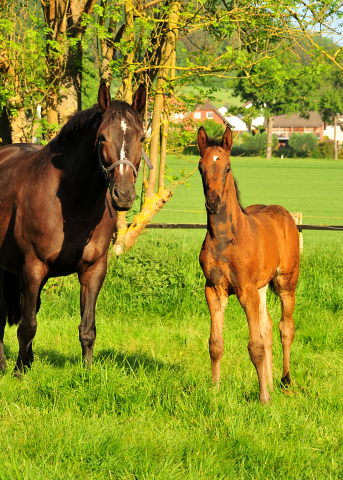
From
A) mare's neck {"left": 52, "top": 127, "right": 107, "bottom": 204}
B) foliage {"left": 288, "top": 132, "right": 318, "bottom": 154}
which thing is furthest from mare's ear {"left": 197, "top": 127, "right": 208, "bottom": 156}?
foliage {"left": 288, "top": 132, "right": 318, "bottom": 154}

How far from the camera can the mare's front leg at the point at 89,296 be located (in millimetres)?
4449

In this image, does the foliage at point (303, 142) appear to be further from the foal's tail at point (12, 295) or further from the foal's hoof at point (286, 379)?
the foal's hoof at point (286, 379)

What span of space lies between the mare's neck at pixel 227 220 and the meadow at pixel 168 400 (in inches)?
44.3

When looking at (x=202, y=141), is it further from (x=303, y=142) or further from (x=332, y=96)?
(x=332, y=96)

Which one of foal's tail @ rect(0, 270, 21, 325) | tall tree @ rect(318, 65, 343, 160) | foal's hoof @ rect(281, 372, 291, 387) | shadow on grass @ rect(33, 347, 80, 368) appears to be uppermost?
tall tree @ rect(318, 65, 343, 160)

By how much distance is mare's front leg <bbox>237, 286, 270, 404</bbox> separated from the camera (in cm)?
391

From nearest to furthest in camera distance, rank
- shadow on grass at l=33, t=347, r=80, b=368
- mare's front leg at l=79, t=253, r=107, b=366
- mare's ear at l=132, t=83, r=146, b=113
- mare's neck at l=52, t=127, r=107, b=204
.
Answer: mare's ear at l=132, t=83, r=146, b=113 < mare's neck at l=52, t=127, r=107, b=204 < mare's front leg at l=79, t=253, r=107, b=366 < shadow on grass at l=33, t=347, r=80, b=368

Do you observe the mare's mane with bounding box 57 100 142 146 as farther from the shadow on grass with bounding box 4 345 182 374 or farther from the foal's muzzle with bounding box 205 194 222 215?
the shadow on grass with bounding box 4 345 182 374

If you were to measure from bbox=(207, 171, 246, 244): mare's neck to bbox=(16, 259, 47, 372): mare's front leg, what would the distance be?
1446mm

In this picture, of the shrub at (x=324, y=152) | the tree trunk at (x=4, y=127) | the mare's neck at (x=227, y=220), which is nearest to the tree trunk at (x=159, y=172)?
the tree trunk at (x=4, y=127)

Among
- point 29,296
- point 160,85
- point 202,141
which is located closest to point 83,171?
point 202,141

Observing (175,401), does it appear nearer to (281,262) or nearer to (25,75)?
(281,262)

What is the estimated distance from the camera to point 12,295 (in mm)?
5703

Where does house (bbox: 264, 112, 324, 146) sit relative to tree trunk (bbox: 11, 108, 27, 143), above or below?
above
